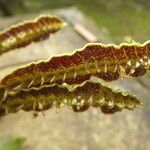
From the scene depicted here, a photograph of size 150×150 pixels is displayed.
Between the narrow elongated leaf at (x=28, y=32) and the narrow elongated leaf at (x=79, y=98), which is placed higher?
the narrow elongated leaf at (x=28, y=32)

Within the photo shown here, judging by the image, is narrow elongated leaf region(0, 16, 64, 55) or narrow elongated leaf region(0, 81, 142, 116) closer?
narrow elongated leaf region(0, 81, 142, 116)

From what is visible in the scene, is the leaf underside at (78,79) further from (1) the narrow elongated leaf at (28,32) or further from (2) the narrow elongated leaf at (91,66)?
(1) the narrow elongated leaf at (28,32)

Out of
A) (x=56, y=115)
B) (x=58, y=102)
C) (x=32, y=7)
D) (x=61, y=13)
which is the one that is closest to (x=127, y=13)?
(x=32, y=7)

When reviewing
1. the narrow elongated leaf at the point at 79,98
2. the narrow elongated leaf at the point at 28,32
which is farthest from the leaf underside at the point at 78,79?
the narrow elongated leaf at the point at 28,32

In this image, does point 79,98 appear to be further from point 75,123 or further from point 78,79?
point 75,123

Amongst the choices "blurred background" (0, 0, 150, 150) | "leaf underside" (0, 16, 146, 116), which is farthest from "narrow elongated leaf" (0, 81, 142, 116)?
"blurred background" (0, 0, 150, 150)

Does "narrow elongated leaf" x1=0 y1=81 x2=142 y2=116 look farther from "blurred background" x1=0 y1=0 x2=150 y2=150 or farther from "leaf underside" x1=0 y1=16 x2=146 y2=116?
"blurred background" x1=0 y1=0 x2=150 y2=150

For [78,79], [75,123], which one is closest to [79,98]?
[78,79]
